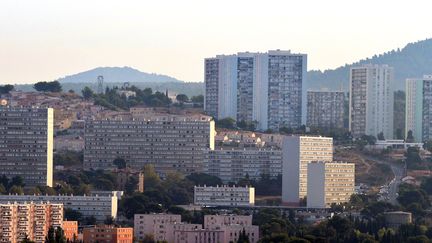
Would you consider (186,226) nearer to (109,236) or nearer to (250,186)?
(109,236)

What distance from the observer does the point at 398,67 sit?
169 m

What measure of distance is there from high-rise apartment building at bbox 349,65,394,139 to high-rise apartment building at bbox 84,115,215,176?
19.0 meters

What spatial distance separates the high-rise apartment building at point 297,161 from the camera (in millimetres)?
92500

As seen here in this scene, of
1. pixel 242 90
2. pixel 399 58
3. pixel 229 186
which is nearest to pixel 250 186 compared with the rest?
pixel 229 186

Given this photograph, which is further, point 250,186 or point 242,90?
point 242,90

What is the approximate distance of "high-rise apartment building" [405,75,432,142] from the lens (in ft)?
388

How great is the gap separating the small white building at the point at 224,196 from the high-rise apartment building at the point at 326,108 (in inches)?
1272

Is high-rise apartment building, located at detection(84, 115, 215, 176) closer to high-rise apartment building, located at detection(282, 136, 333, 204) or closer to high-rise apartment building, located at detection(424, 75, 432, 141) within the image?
high-rise apartment building, located at detection(282, 136, 333, 204)

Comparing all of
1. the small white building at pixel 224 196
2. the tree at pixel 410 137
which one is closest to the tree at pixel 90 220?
the small white building at pixel 224 196

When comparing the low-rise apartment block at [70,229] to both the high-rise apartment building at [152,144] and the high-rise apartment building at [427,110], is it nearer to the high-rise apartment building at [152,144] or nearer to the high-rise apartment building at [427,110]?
the high-rise apartment building at [152,144]

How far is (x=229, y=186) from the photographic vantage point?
3691 inches

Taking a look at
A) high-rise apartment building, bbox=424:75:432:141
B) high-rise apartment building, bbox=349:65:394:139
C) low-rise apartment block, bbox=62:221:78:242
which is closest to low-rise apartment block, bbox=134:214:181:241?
low-rise apartment block, bbox=62:221:78:242

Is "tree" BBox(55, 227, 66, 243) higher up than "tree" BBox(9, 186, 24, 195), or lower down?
lower down

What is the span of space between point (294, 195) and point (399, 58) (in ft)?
274
